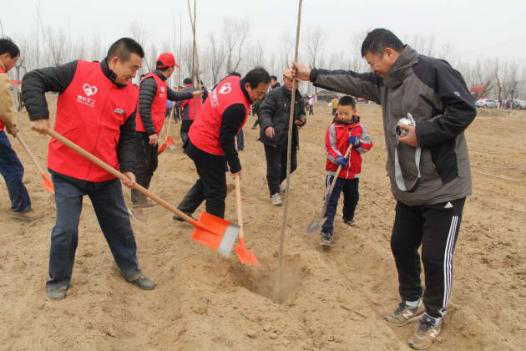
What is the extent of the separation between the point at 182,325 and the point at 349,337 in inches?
49.7

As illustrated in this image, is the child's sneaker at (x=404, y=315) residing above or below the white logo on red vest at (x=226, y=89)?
below

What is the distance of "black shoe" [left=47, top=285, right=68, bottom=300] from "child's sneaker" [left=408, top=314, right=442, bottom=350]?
9.05ft

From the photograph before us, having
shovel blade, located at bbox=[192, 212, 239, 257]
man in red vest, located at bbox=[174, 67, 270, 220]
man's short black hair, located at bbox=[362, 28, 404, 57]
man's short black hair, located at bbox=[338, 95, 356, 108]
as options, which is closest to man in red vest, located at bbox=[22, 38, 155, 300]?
shovel blade, located at bbox=[192, 212, 239, 257]

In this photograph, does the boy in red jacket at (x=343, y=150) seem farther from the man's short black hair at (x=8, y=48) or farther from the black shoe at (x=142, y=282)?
the man's short black hair at (x=8, y=48)

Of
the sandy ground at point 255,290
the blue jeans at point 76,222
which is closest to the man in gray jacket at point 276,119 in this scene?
the sandy ground at point 255,290

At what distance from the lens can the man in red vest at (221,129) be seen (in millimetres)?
4508

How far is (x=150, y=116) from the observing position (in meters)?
5.79

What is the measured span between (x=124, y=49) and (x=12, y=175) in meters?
3.05

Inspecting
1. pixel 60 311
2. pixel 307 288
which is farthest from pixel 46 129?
pixel 307 288

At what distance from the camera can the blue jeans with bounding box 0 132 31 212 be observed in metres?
5.45

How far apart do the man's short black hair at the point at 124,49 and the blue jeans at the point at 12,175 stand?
2.72 m

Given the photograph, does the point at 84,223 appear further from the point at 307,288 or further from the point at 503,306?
the point at 503,306

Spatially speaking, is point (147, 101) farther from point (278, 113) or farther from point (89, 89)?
point (89, 89)

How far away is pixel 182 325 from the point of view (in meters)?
3.34
